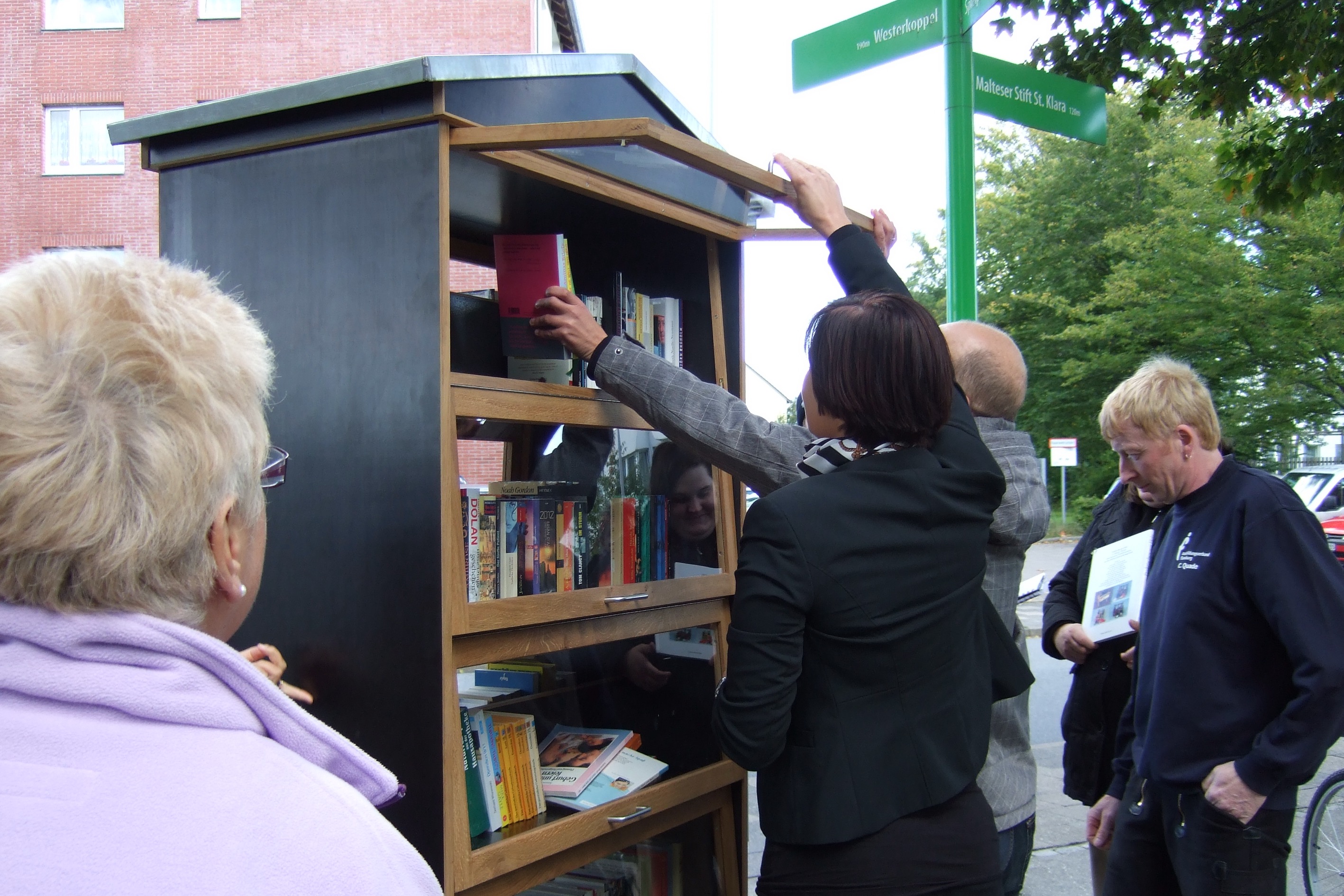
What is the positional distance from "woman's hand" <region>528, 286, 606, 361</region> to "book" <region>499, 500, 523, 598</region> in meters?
0.39

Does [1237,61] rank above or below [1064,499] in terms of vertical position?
above

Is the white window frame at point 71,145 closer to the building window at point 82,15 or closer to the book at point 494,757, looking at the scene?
the building window at point 82,15

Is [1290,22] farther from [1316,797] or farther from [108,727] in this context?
[108,727]

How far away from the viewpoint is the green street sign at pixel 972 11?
328 centimetres

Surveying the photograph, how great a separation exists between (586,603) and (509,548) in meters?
0.21

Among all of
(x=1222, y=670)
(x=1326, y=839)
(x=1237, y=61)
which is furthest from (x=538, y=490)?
(x=1237, y=61)

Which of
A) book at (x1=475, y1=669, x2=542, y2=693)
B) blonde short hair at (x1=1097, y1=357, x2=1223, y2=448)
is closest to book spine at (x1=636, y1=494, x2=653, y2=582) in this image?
book at (x1=475, y1=669, x2=542, y2=693)

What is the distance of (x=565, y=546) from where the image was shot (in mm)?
2406

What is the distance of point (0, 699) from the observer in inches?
31.6

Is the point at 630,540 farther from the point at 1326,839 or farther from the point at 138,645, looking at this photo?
the point at 1326,839

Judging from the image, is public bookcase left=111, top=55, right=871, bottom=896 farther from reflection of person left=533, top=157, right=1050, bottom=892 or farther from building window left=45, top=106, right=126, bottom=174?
building window left=45, top=106, right=126, bottom=174

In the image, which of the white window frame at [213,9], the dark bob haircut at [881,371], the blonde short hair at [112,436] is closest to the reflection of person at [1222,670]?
the dark bob haircut at [881,371]

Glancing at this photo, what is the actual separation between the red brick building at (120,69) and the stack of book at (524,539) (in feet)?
66.5

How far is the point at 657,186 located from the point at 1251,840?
2.03 m
